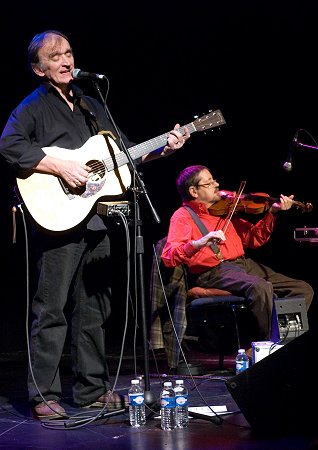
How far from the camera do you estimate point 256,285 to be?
16.9ft

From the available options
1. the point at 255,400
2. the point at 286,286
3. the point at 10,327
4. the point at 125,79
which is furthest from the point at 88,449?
the point at 125,79

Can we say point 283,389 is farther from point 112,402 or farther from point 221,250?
point 221,250

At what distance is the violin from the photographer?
5547mm

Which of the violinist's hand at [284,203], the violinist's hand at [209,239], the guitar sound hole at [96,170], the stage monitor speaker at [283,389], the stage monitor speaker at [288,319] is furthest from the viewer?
the violinist's hand at [284,203]

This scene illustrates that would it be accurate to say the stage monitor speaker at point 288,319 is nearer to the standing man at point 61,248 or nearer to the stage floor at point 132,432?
the stage floor at point 132,432

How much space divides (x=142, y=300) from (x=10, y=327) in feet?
11.8

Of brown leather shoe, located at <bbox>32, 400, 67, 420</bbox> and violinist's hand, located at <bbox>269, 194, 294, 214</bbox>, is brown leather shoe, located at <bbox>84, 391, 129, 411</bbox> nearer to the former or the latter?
brown leather shoe, located at <bbox>32, 400, 67, 420</bbox>

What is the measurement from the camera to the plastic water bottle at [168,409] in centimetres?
343

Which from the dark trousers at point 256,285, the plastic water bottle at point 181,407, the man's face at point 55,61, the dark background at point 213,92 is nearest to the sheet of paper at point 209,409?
the plastic water bottle at point 181,407

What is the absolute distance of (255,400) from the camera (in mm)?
3182

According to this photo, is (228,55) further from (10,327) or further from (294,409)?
(294,409)

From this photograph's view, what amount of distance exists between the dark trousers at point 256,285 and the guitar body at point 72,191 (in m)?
1.65

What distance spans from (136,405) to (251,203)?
2.43 metres

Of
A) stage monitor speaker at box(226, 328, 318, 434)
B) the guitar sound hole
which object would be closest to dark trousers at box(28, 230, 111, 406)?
the guitar sound hole
